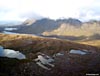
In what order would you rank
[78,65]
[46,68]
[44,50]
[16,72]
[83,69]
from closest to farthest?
[16,72], [46,68], [83,69], [78,65], [44,50]

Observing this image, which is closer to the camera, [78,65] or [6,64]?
[6,64]

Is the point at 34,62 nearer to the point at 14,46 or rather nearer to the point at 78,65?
the point at 78,65

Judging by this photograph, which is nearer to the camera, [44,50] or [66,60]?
[66,60]

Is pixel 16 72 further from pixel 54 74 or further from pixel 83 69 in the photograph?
pixel 83 69

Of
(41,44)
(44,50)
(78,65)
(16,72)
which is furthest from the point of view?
(41,44)

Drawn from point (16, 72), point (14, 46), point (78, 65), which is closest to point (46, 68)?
point (16, 72)

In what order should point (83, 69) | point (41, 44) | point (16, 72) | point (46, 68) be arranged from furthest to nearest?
1. point (41, 44)
2. point (83, 69)
3. point (46, 68)
4. point (16, 72)

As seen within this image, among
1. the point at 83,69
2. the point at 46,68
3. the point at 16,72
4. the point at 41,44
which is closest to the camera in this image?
the point at 16,72

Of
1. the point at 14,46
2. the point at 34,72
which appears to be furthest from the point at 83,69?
the point at 14,46


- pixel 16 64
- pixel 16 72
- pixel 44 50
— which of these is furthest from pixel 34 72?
pixel 44 50
